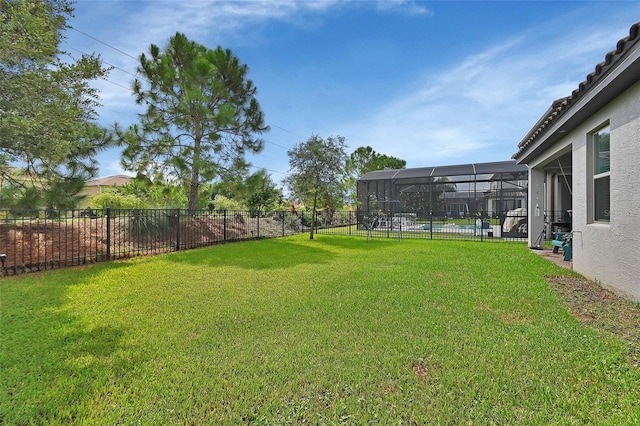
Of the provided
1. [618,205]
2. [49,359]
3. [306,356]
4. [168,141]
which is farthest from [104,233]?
[618,205]

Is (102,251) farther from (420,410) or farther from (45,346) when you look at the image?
(420,410)

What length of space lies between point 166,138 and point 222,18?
20.1 feet

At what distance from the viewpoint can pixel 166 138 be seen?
41.2ft

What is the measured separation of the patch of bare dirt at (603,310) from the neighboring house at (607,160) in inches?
7.5

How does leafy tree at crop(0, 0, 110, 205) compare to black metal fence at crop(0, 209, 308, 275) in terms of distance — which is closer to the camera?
leafy tree at crop(0, 0, 110, 205)

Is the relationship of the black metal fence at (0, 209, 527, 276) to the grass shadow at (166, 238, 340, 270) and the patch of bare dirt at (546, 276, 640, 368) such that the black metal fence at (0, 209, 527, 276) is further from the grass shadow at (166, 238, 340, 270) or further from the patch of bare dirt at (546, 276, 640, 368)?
the patch of bare dirt at (546, 276, 640, 368)

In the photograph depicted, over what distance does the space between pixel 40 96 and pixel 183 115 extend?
7565 millimetres

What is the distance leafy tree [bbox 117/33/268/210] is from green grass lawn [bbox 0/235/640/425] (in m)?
7.86

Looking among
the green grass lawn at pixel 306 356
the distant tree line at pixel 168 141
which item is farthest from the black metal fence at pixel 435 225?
the green grass lawn at pixel 306 356

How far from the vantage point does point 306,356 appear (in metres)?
2.69

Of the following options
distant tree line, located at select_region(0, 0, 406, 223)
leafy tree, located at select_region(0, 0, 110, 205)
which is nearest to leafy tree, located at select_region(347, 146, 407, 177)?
distant tree line, located at select_region(0, 0, 406, 223)

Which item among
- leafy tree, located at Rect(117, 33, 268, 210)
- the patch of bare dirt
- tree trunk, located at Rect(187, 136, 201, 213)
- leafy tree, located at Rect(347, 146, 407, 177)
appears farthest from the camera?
leafy tree, located at Rect(347, 146, 407, 177)

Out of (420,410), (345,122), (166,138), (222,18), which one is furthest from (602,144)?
(345,122)

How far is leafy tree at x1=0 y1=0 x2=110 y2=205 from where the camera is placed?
4.50 m
